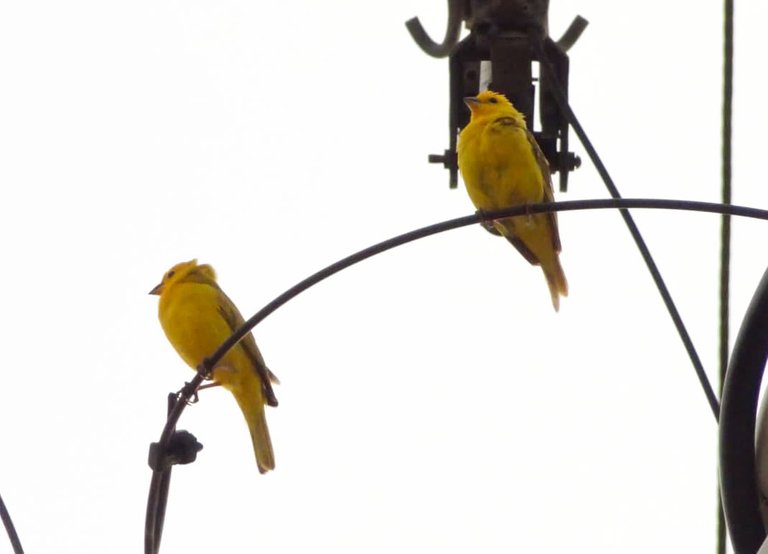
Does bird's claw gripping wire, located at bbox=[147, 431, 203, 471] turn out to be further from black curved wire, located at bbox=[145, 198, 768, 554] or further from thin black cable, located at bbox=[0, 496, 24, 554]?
thin black cable, located at bbox=[0, 496, 24, 554]

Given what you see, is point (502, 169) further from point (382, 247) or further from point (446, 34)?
point (382, 247)

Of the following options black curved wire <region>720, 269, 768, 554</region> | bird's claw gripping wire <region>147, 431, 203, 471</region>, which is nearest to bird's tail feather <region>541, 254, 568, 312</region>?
bird's claw gripping wire <region>147, 431, 203, 471</region>

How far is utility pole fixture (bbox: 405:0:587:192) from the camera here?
471 cm

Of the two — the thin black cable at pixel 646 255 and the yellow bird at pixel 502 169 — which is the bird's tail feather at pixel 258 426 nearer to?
the yellow bird at pixel 502 169

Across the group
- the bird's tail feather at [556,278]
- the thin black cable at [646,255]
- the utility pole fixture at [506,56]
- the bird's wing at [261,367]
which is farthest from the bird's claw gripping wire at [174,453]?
the bird's tail feather at [556,278]

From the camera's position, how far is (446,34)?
15.9 feet

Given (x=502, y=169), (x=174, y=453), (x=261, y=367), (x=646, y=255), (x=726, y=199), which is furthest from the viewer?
(x=261, y=367)

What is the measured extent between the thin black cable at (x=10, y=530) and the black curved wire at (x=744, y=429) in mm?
2021

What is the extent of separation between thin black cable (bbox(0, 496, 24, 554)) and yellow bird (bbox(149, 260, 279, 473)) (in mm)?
2799

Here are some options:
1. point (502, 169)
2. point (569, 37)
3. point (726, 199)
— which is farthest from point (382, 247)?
point (502, 169)

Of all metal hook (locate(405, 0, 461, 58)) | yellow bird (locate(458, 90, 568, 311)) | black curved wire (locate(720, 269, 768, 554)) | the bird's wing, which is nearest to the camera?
black curved wire (locate(720, 269, 768, 554))

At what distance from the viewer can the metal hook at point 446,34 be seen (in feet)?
15.5

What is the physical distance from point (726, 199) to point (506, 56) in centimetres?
118

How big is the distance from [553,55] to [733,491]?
2.31m
